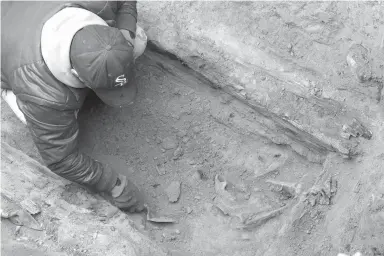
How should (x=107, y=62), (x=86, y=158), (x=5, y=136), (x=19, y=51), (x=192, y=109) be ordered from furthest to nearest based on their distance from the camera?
(x=192, y=109) < (x=5, y=136) < (x=86, y=158) < (x=19, y=51) < (x=107, y=62)

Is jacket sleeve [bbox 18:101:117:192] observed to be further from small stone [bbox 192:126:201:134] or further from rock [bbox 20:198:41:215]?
small stone [bbox 192:126:201:134]

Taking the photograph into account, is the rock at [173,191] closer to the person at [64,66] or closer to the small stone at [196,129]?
the small stone at [196,129]

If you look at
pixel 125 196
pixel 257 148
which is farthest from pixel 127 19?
pixel 257 148

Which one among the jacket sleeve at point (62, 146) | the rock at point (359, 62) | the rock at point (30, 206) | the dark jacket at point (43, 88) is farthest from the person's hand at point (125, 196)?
the rock at point (359, 62)

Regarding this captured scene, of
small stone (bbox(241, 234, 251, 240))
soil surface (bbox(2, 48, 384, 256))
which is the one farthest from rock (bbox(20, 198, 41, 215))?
small stone (bbox(241, 234, 251, 240))

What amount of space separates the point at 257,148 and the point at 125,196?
1.03 metres

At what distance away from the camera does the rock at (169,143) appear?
3820 mm

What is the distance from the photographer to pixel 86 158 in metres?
3.26

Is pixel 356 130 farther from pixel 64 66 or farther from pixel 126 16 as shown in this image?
pixel 64 66

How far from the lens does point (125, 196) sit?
3.44 meters

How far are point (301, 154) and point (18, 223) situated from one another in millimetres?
1933

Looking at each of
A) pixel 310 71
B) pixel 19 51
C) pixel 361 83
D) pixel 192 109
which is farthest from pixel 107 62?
pixel 361 83

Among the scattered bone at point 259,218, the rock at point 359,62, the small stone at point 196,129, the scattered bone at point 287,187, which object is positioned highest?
the rock at point 359,62

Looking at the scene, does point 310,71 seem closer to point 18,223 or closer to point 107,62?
point 107,62
